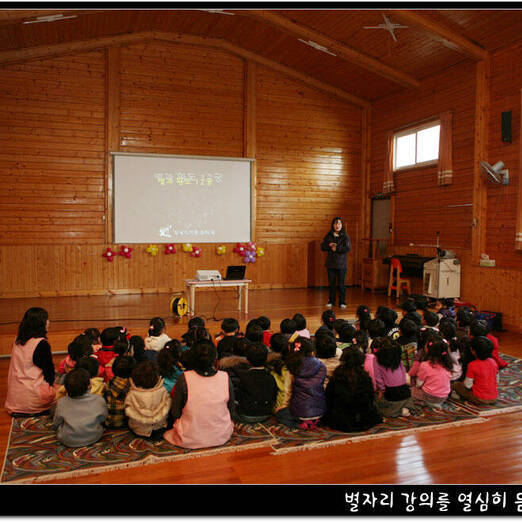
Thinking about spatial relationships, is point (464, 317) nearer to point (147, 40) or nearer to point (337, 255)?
point (337, 255)

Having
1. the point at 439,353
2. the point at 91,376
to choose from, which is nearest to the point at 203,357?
the point at 91,376

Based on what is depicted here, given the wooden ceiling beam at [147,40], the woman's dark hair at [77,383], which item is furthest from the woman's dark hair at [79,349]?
the wooden ceiling beam at [147,40]

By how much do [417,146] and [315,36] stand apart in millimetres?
2806

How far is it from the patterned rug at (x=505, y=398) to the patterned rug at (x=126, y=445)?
17 centimetres

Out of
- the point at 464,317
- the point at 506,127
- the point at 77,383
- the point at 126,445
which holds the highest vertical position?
the point at 506,127

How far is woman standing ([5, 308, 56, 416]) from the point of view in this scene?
11.3 ft

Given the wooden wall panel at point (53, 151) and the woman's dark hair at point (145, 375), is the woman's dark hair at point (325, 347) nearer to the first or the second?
the woman's dark hair at point (145, 375)

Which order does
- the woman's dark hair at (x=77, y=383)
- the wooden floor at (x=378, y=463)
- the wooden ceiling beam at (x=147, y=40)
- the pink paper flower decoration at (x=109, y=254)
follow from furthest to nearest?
the pink paper flower decoration at (x=109, y=254) < the wooden ceiling beam at (x=147, y=40) < the woman's dark hair at (x=77, y=383) < the wooden floor at (x=378, y=463)

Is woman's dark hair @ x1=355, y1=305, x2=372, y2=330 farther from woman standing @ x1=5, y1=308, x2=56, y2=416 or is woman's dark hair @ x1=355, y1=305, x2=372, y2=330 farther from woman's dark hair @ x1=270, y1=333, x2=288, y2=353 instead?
woman standing @ x1=5, y1=308, x2=56, y2=416

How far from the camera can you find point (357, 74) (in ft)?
30.7

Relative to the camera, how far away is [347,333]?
13.3ft

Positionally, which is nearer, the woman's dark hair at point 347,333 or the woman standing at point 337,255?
the woman's dark hair at point 347,333

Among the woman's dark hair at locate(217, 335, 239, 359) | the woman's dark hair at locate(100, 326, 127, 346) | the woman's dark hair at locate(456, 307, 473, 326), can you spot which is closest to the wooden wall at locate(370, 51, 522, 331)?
the woman's dark hair at locate(456, 307, 473, 326)

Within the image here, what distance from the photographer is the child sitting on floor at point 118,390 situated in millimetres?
3184
